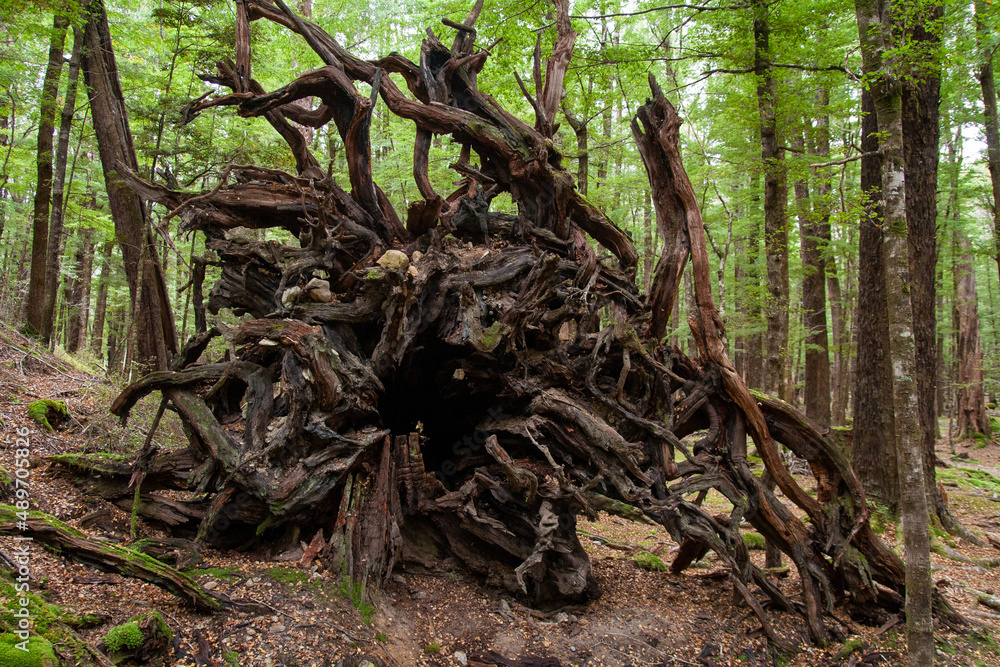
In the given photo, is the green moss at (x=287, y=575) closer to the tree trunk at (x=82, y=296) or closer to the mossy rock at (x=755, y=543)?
the mossy rock at (x=755, y=543)

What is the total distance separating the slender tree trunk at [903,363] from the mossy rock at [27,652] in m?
5.53

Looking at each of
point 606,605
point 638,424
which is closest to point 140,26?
point 638,424

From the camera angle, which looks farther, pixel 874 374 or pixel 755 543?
pixel 874 374

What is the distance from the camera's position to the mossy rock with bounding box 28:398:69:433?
18.6 feet

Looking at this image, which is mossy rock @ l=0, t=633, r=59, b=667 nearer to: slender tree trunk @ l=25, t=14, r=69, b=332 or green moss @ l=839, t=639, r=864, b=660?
green moss @ l=839, t=639, r=864, b=660

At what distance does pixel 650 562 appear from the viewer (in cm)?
653

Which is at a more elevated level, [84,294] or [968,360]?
[84,294]

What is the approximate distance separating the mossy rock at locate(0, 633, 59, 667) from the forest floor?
32 cm

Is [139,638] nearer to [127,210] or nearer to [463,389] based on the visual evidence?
[463,389]

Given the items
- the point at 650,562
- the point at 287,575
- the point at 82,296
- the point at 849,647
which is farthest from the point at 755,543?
the point at 82,296

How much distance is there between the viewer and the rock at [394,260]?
19.0 feet

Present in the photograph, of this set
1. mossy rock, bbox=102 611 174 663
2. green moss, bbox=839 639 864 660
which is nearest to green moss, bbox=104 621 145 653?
mossy rock, bbox=102 611 174 663

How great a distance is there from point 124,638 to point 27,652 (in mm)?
558

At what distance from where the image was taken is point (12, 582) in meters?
2.85
